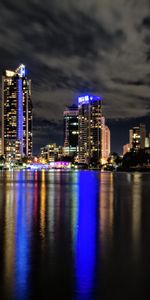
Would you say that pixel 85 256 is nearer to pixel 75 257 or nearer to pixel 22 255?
pixel 75 257

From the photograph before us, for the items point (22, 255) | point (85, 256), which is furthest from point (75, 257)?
point (22, 255)

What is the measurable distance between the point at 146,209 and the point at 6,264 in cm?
1989

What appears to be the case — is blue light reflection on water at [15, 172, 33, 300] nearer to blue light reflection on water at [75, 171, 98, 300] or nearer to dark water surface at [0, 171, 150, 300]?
dark water surface at [0, 171, 150, 300]

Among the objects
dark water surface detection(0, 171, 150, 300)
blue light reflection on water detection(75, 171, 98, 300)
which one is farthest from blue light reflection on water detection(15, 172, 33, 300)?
blue light reflection on water detection(75, 171, 98, 300)

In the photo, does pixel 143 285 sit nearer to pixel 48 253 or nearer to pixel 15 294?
pixel 15 294

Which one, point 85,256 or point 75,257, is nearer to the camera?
point 75,257

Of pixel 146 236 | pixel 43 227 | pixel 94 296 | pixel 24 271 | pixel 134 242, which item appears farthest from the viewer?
pixel 43 227

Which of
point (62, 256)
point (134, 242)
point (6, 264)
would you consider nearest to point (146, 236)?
point (134, 242)

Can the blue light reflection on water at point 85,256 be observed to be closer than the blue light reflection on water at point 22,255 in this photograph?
No

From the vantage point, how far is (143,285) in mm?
12094

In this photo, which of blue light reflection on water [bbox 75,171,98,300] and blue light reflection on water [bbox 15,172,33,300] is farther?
blue light reflection on water [bbox 75,171,98,300]

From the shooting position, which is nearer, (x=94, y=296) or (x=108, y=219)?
(x=94, y=296)

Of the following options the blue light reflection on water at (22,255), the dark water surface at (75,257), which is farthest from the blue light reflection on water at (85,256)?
the blue light reflection on water at (22,255)

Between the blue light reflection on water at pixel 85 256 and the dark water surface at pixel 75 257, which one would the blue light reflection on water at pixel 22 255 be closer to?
the dark water surface at pixel 75 257
